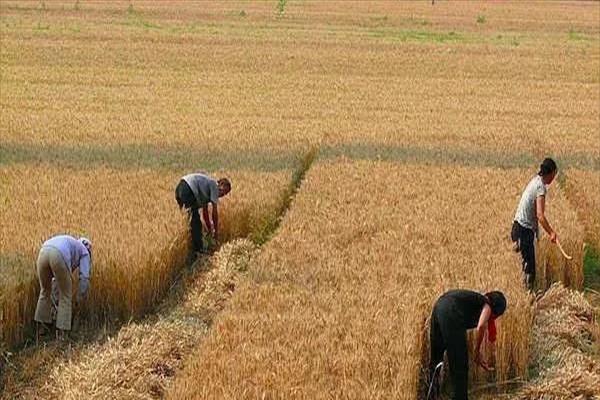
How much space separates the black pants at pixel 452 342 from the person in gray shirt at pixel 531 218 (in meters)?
2.87

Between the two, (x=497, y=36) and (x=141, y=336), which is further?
(x=497, y=36)

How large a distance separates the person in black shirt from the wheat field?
25 centimetres

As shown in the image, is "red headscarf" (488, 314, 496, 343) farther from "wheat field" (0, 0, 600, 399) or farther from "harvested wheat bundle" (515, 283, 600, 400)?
"harvested wheat bundle" (515, 283, 600, 400)

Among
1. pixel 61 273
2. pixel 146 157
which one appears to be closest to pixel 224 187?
pixel 61 273

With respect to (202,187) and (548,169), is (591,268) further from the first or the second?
(202,187)

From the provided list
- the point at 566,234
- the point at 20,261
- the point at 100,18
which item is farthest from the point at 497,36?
the point at 20,261

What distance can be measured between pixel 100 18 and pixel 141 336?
154ft

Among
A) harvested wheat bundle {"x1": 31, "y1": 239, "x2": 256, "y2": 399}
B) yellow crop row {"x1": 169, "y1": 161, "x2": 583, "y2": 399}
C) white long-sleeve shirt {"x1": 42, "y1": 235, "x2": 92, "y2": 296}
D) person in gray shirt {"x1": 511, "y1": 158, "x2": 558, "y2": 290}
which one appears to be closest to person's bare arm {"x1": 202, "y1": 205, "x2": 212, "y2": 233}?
yellow crop row {"x1": 169, "y1": 161, "x2": 583, "y2": 399}

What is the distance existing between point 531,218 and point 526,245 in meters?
0.36

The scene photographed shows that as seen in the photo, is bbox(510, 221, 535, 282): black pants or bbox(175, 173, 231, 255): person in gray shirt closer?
bbox(510, 221, 535, 282): black pants

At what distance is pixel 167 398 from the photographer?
332 inches

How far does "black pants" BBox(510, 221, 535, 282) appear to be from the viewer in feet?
41.4

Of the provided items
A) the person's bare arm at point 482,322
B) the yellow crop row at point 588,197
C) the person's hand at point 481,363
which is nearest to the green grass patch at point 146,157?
the yellow crop row at point 588,197

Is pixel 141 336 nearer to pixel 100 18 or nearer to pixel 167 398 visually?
pixel 167 398
